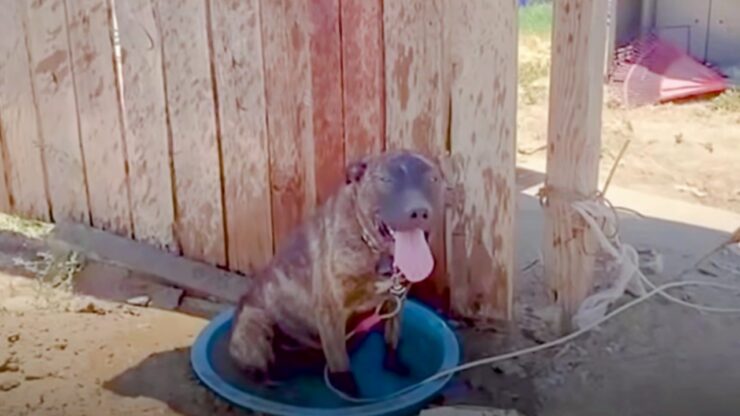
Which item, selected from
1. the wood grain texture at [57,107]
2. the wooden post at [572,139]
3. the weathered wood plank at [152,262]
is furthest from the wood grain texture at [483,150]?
the wood grain texture at [57,107]

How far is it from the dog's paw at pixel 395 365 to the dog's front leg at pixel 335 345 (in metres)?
0.21

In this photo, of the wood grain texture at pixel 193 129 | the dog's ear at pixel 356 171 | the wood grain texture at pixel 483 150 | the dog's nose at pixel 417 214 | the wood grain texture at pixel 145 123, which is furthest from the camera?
the wood grain texture at pixel 145 123

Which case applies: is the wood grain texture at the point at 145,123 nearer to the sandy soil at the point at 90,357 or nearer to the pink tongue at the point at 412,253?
the sandy soil at the point at 90,357

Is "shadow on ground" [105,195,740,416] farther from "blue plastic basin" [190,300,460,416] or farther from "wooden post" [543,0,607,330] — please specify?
"wooden post" [543,0,607,330]

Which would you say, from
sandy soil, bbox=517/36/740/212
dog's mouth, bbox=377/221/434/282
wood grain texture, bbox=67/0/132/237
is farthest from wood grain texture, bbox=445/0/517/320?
sandy soil, bbox=517/36/740/212

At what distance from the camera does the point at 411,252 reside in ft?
10.4

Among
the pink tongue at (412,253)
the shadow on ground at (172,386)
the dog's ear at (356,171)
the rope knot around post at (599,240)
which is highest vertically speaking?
the dog's ear at (356,171)

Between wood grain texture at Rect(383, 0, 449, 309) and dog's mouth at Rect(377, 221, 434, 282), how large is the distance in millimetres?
675

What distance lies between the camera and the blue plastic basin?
3342mm

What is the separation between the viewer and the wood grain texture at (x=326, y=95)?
153 inches

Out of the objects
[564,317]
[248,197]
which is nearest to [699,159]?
[564,317]

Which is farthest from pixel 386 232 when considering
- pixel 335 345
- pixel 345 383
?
pixel 345 383

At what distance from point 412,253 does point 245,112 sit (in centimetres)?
131

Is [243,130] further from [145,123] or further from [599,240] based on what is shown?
[599,240]
